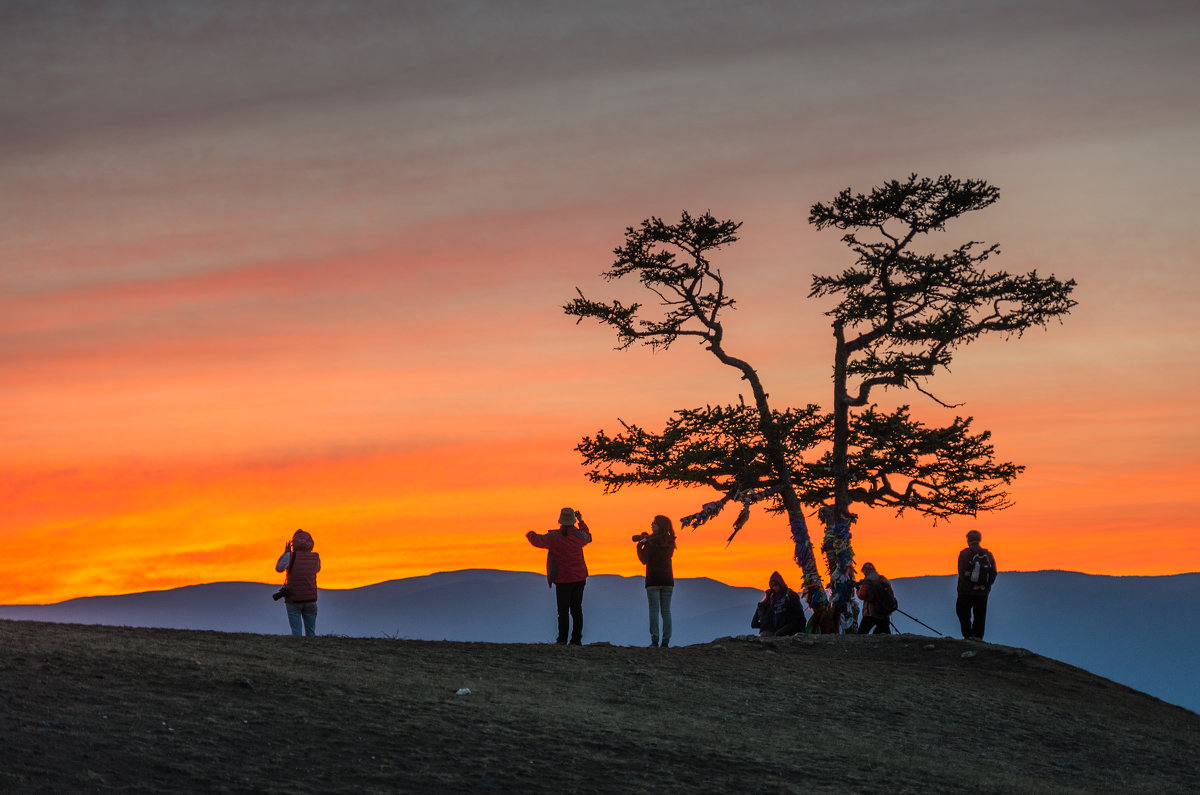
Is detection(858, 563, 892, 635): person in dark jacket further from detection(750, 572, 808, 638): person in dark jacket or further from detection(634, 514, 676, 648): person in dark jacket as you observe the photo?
detection(634, 514, 676, 648): person in dark jacket

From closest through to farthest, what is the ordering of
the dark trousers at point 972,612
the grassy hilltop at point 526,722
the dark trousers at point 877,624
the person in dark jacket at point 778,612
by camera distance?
the grassy hilltop at point 526,722, the person in dark jacket at point 778,612, the dark trousers at point 972,612, the dark trousers at point 877,624

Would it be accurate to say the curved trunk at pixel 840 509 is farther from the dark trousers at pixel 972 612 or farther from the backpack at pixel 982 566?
the backpack at pixel 982 566

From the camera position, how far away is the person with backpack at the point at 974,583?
24250mm

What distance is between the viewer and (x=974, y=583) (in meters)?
24.5

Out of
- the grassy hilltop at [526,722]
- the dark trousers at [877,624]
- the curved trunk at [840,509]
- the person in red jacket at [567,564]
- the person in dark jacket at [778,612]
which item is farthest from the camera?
the curved trunk at [840,509]

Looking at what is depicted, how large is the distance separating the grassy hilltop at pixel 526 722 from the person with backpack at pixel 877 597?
4.40 metres

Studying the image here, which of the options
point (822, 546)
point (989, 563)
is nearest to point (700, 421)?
point (822, 546)

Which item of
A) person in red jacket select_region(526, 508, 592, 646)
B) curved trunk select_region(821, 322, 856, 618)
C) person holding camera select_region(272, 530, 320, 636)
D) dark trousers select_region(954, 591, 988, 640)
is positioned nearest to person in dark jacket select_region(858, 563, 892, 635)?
dark trousers select_region(954, 591, 988, 640)

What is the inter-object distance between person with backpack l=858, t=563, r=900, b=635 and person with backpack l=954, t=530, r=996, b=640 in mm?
1414

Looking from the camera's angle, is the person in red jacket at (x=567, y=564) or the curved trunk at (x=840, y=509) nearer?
the person in red jacket at (x=567, y=564)

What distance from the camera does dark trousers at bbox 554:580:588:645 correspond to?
19812mm

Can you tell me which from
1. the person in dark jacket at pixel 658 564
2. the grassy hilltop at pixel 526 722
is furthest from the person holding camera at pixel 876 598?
the person in dark jacket at pixel 658 564

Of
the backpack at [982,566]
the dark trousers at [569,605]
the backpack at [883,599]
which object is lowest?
the dark trousers at [569,605]

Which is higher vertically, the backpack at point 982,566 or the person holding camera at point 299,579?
the backpack at point 982,566
